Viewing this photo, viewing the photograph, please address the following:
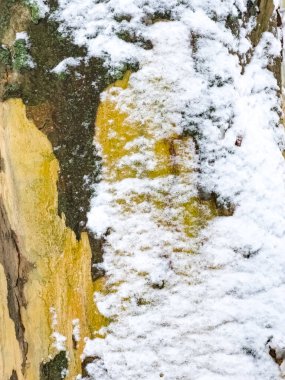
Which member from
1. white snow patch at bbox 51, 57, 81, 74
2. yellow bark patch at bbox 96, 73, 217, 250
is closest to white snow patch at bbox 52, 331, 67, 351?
yellow bark patch at bbox 96, 73, 217, 250

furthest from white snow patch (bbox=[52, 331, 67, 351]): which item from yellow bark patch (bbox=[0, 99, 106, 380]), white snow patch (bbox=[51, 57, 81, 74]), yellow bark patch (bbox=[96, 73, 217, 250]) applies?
white snow patch (bbox=[51, 57, 81, 74])

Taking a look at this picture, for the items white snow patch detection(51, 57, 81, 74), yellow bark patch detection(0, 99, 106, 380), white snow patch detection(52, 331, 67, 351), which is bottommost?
white snow patch detection(52, 331, 67, 351)

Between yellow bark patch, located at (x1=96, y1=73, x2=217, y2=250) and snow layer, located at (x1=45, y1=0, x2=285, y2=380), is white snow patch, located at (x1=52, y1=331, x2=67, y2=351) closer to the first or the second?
A: snow layer, located at (x1=45, y1=0, x2=285, y2=380)

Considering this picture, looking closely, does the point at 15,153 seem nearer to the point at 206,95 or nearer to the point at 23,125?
the point at 23,125

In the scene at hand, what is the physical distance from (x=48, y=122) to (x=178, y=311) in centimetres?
Result: 47

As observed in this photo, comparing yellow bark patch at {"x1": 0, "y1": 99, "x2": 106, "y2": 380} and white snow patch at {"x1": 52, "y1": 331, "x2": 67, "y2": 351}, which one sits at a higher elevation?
yellow bark patch at {"x1": 0, "y1": 99, "x2": 106, "y2": 380}

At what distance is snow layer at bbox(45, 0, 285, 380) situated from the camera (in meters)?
0.95

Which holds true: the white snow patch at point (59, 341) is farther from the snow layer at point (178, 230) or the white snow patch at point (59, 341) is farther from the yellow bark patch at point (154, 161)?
the yellow bark patch at point (154, 161)

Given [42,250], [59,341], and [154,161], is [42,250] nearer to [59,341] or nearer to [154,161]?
[59,341]

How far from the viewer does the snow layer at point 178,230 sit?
950 millimetres

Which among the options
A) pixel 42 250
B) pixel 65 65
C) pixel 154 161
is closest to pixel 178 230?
pixel 154 161

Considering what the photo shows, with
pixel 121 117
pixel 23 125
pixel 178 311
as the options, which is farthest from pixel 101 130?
pixel 178 311

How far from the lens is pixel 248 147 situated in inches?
41.4

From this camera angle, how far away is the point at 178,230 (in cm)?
99
